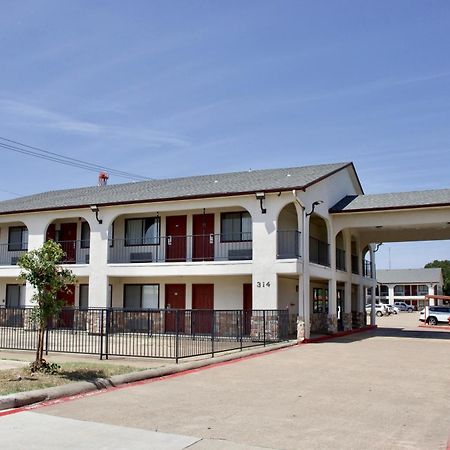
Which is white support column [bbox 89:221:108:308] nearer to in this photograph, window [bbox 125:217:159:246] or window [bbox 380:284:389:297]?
window [bbox 125:217:159:246]

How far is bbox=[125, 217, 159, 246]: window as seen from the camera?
27.0 meters

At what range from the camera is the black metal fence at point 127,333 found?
16.1m

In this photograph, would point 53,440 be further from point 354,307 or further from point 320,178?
point 354,307

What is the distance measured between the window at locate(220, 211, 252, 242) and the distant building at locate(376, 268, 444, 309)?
215 feet

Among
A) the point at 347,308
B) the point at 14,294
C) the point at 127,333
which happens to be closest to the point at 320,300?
the point at 347,308

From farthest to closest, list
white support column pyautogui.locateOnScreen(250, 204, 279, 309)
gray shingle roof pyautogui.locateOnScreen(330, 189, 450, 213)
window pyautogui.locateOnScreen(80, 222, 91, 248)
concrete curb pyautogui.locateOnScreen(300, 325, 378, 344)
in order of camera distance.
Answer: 1. window pyautogui.locateOnScreen(80, 222, 91, 248)
2. gray shingle roof pyautogui.locateOnScreen(330, 189, 450, 213)
3. concrete curb pyautogui.locateOnScreen(300, 325, 378, 344)
4. white support column pyautogui.locateOnScreen(250, 204, 279, 309)

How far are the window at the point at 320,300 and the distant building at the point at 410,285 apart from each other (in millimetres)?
58569

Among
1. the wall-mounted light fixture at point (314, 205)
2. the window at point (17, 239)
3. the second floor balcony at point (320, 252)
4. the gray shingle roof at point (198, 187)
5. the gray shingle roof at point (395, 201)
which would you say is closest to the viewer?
the wall-mounted light fixture at point (314, 205)

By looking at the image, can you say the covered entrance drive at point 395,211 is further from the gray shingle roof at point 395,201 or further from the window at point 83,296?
the window at point 83,296

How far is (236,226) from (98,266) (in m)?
6.40

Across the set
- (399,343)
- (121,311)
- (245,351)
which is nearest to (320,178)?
(399,343)

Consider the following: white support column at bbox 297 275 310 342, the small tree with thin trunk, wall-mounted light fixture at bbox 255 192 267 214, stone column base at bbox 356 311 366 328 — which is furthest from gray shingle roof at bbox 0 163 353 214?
the small tree with thin trunk

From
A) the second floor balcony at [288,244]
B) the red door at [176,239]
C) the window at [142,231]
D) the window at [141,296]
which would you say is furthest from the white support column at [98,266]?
the second floor balcony at [288,244]

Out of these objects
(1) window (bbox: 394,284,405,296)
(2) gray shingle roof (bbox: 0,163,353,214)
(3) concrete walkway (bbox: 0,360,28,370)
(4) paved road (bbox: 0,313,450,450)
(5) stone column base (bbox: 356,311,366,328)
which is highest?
(2) gray shingle roof (bbox: 0,163,353,214)
